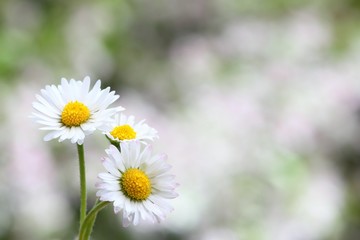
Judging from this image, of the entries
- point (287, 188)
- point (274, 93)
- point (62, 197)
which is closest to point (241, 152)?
point (287, 188)

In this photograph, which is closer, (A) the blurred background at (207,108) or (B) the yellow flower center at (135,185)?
(B) the yellow flower center at (135,185)

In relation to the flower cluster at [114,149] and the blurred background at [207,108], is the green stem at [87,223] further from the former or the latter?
the blurred background at [207,108]

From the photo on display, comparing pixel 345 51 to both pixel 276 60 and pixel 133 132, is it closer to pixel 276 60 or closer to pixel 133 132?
pixel 276 60

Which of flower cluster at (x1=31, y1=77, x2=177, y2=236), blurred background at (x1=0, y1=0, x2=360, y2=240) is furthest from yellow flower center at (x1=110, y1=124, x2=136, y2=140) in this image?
blurred background at (x1=0, y1=0, x2=360, y2=240)

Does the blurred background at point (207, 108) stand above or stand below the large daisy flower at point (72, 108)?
above

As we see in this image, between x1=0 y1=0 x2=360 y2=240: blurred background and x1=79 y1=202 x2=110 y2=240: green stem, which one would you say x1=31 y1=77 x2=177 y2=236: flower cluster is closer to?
x1=79 y1=202 x2=110 y2=240: green stem

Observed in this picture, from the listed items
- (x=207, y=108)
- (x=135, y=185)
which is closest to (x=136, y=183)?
(x=135, y=185)

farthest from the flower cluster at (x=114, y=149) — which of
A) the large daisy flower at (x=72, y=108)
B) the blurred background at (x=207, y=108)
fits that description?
Result: the blurred background at (x=207, y=108)

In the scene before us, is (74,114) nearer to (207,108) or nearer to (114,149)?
(114,149)

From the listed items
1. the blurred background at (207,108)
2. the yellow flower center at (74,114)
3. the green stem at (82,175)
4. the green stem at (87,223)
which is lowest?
the green stem at (87,223)
